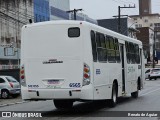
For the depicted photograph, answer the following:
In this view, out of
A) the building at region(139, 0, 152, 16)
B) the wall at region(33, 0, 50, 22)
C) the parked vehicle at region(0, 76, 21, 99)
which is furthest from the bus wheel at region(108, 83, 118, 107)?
the building at region(139, 0, 152, 16)

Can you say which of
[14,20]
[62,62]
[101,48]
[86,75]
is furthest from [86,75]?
[14,20]

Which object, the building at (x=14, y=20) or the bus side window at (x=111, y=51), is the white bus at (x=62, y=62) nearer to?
the bus side window at (x=111, y=51)

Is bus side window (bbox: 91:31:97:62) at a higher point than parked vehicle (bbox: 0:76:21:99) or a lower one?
higher

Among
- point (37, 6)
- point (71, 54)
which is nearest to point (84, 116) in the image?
point (71, 54)

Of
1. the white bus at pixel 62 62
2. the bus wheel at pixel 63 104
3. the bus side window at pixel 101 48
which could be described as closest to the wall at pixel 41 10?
the bus wheel at pixel 63 104

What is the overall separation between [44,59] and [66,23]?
56.3 inches

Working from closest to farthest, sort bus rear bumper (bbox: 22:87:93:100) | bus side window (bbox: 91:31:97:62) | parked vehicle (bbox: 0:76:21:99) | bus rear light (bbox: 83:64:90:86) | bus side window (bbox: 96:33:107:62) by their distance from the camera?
bus rear bumper (bbox: 22:87:93:100), bus rear light (bbox: 83:64:90:86), bus side window (bbox: 91:31:97:62), bus side window (bbox: 96:33:107:62), parked vehicle (bbox: 0:76:21:99)

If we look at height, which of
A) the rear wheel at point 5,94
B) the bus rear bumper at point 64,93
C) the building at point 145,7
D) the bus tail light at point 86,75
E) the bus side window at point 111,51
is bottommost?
the rear wheel at point 5,94

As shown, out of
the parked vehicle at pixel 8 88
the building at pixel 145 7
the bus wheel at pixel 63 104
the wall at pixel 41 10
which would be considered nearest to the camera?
the bus wheel at pixel 63 104

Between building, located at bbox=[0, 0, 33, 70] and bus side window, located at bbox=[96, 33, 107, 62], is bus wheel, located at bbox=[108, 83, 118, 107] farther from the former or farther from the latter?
building, located at bbox=[0, 0, 33, 70]

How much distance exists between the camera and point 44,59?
14930 mm

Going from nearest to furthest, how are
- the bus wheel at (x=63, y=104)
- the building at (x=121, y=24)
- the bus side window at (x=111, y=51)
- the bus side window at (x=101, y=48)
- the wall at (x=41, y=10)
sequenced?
the bus side window at (x=101, y=48) < the bus side window at (x=111, y=51) < the bus wheel at (x=63, y=104) < the wall at (x=41, y=10) < the building at (x=121, y=24)

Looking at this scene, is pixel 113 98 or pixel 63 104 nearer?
pixel 63 104

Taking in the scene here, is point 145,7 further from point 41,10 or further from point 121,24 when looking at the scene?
point 41,10
